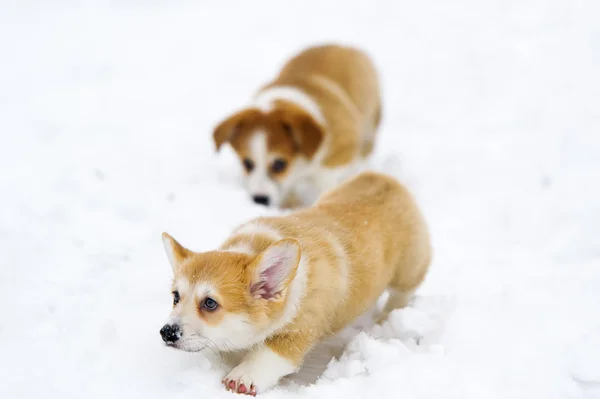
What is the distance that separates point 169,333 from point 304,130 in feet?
9.89

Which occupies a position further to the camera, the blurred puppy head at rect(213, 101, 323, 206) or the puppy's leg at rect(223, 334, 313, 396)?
the blurred puppy head at rect(213, 101, 323, 206)

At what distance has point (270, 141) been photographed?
A: 5.58m

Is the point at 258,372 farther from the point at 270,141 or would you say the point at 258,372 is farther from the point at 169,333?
the point at 270,141

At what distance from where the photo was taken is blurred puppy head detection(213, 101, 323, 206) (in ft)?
18.2

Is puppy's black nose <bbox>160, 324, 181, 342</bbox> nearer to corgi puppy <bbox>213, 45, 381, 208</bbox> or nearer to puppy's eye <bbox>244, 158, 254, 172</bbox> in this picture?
corgi puppy <bbox>213, 45, 381, 208</bbox>

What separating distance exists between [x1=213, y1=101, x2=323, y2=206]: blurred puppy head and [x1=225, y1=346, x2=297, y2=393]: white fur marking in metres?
2.56

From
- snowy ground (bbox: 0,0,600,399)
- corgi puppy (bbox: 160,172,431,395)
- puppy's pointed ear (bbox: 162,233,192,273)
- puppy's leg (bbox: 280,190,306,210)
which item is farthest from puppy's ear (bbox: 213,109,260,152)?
puppy's pointed ear (bbox: 162,233,192,273)

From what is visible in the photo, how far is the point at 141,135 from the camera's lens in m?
6.19

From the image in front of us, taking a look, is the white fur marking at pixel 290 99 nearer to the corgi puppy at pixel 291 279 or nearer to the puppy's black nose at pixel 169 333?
the corgi puppy at pixel 291 279

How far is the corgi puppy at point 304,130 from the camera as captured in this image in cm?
558

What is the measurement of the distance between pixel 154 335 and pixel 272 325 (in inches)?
22.5

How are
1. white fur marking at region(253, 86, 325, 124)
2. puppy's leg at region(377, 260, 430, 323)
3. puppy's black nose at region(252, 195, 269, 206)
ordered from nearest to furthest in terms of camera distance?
puppy's leg at region(377, 260, 430, 323)
puppy's black nose at region(252, 195, 269, 206)
white fur marking at region(253, 86, 325, 124)

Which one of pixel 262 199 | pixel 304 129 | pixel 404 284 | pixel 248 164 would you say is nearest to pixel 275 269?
pixel 404 284

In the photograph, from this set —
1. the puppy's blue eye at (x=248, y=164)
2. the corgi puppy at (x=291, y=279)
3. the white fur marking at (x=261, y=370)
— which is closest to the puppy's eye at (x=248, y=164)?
the puppy's blue eye at (x=248, y=164)
